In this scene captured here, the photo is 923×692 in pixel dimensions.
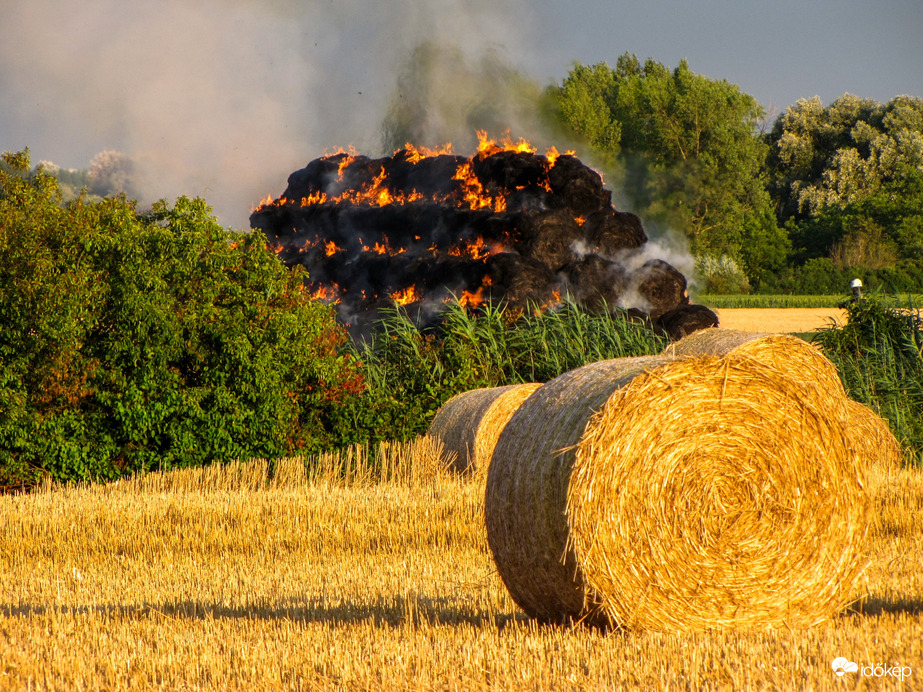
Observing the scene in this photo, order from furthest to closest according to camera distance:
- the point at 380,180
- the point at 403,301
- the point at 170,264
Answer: the point at 380,180, the point at 403,301, the point at 170,264

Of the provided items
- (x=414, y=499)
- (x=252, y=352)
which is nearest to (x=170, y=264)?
(x=252, y=352)

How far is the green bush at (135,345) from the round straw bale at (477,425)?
2267mm

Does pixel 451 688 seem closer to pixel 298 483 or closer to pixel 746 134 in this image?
pixel 298 483

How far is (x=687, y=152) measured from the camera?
56469mm

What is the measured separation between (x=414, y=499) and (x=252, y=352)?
411 centimetres

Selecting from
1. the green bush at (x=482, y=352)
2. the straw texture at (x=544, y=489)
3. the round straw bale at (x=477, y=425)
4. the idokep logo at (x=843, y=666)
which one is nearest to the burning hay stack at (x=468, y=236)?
the green bush at (x=482, y=352)

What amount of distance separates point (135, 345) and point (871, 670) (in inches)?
395

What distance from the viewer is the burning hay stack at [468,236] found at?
19.5m

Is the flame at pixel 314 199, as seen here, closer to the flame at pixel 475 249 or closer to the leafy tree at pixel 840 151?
the flame at pixel 475 249

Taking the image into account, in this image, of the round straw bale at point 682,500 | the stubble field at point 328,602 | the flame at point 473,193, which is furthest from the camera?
the flame at point 473,193

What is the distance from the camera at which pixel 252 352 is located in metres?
13.2

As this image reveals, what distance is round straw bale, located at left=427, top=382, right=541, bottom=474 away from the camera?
38.1 feet

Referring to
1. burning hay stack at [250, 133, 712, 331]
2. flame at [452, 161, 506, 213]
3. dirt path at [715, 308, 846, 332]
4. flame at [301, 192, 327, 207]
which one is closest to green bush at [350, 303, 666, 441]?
burning hay stack at [250, 133, 712, 331]

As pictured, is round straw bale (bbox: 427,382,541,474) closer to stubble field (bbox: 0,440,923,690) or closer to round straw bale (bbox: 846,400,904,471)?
stubble field (bbox: 0,440,923,690)
